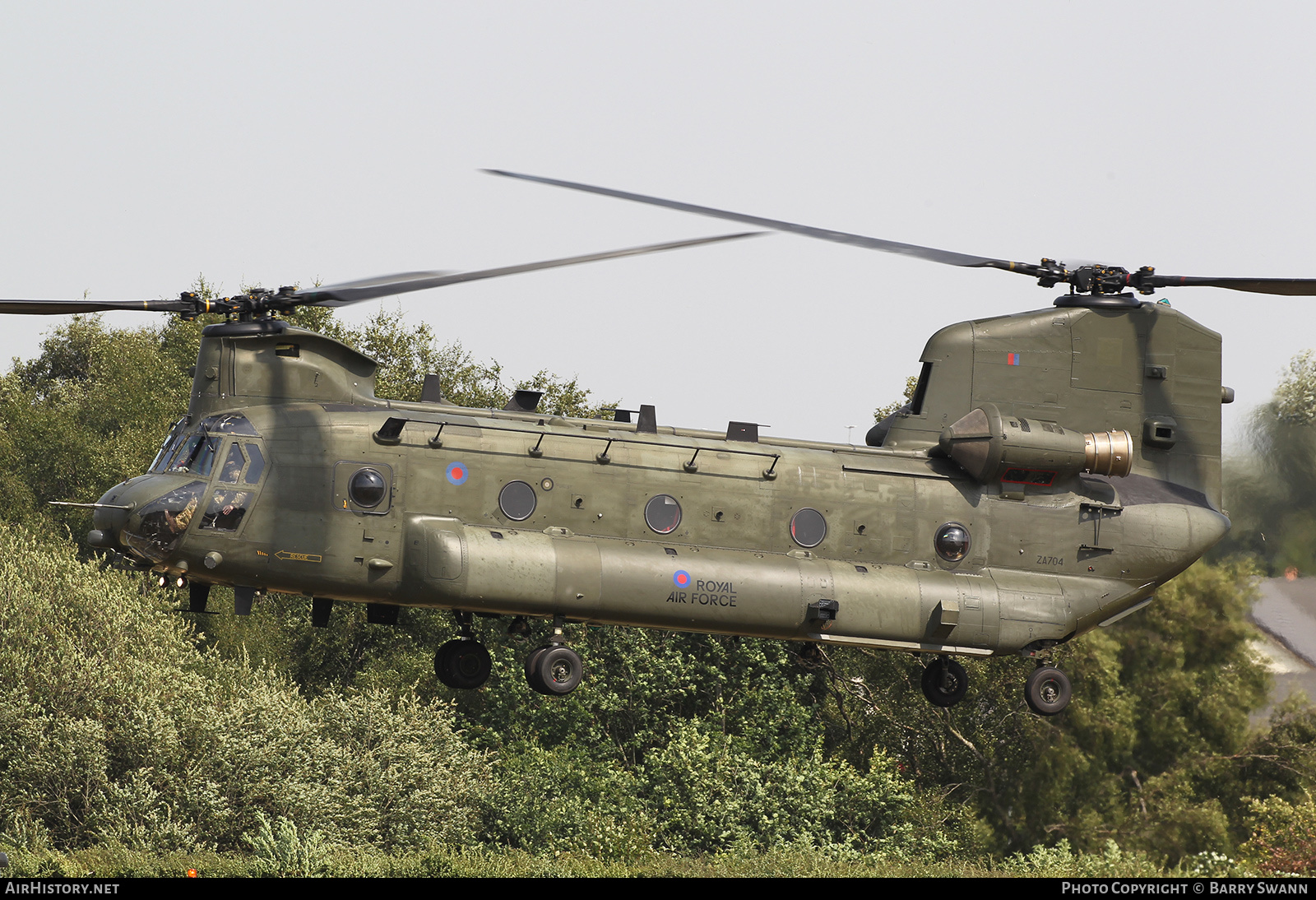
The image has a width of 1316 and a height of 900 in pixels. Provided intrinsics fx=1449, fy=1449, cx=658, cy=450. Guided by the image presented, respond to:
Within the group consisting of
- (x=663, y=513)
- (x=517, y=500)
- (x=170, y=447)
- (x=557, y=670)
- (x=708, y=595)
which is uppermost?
(x=170, y=447)

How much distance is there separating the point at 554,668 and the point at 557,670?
5 centimetres

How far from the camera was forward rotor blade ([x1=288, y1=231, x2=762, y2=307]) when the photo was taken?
17891 millimetres

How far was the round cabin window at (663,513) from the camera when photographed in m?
20.2

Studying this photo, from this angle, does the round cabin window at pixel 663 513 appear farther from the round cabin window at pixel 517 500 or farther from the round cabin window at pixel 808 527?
the round cabin window at pixel 808 527

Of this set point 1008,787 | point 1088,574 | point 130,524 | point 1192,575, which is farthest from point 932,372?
point 1008,787

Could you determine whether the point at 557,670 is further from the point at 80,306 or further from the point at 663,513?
the point at 80,306

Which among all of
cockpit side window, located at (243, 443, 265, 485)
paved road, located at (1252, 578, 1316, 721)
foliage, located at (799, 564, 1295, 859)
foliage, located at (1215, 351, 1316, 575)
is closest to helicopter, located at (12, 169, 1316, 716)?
cockpit side window, located at (243, 443, 265, 485)

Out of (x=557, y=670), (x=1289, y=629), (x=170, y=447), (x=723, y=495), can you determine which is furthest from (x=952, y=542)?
(x=1289, y=629)

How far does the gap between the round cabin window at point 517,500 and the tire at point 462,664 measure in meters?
2.56

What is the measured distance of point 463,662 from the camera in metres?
21.3

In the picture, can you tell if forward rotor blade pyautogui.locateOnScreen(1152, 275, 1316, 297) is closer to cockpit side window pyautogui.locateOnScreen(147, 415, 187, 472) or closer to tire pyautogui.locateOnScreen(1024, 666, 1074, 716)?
tire pyautogui.locateOnScreen(1024, 666, 1074, 716)

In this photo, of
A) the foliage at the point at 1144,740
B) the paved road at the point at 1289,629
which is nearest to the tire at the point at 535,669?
the paved road at the point at 1289,629
